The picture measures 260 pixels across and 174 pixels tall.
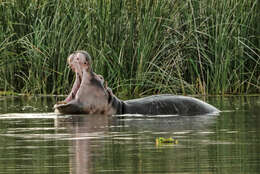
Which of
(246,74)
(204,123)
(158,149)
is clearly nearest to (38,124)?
(204,123)

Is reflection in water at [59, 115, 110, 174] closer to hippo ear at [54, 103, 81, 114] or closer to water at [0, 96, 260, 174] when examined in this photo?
water at [0, 96, 260, 174]

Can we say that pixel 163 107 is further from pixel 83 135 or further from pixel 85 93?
pixel 83 135

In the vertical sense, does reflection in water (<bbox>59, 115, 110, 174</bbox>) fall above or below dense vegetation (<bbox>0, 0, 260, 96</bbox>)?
below

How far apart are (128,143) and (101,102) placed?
142 inches

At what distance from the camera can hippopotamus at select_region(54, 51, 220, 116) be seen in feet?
34.6

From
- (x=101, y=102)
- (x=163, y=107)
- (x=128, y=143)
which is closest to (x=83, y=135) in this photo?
(x=128, y=143)

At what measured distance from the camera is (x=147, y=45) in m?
14.0

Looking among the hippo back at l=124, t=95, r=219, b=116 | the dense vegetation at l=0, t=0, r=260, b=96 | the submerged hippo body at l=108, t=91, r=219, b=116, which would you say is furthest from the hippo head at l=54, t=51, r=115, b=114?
the dense vegetation at l=0, t=0, r=260, b=96

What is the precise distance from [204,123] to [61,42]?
5.74 m

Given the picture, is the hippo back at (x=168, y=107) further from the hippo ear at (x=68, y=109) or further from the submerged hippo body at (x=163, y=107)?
the hippo ear at (x=68, y=109)

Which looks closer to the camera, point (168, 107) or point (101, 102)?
point (101, 102)

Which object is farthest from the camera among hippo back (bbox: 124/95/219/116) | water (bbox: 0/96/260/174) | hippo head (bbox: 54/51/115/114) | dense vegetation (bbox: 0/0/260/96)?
dense vegetation (bbox: 0/0/260/96)

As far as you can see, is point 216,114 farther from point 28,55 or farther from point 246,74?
point 28,55

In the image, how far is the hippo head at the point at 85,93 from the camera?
10523 mm
